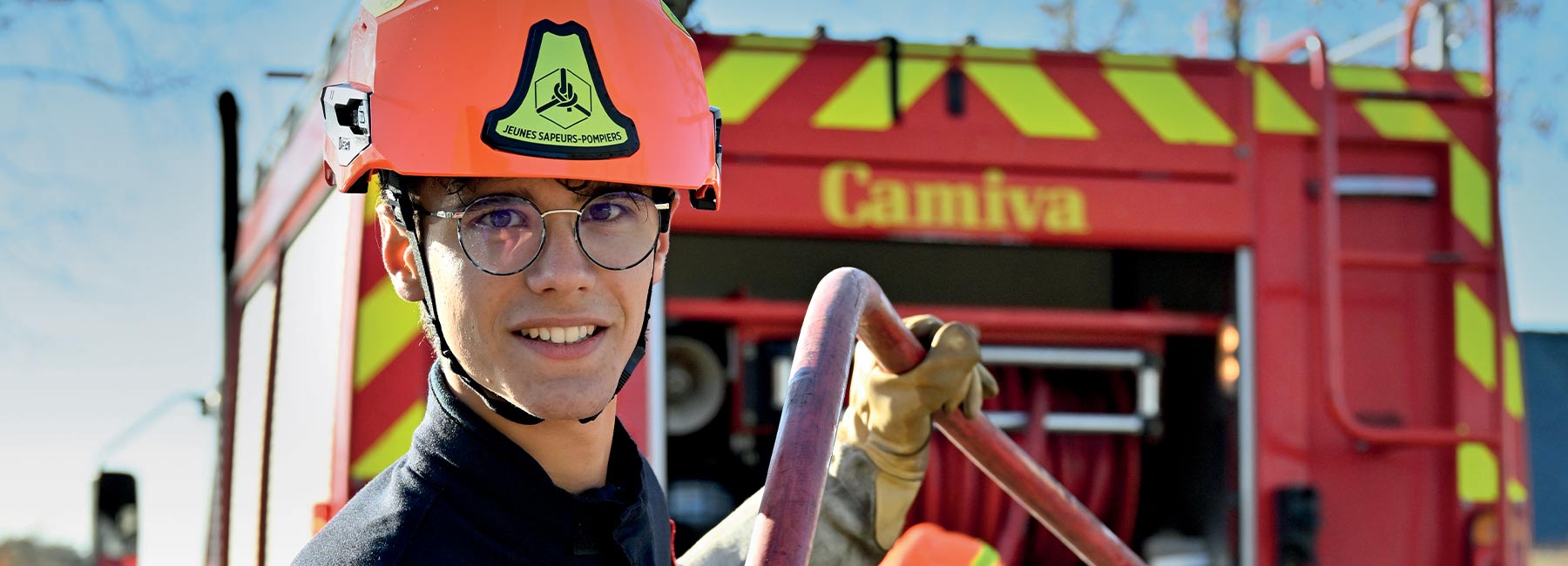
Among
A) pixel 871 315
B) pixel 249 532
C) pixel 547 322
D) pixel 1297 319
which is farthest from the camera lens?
pixel 249 532

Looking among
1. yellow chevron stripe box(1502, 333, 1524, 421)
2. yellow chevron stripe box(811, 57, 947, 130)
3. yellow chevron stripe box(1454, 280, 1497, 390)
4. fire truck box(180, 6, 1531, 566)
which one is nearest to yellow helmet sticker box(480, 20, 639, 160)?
fire truck box(180, 6, 1531, 566)

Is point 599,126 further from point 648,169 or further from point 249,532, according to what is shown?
point 249,532

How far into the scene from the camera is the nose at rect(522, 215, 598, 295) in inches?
60.6

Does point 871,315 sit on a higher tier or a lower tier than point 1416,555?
higher

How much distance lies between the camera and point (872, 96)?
3188 millimetres

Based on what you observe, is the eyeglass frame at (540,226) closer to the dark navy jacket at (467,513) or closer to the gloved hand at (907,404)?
the dark navy jacket at (467,513)

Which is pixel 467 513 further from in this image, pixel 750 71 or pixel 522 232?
pixel 750 71

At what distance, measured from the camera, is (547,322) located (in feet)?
5.07

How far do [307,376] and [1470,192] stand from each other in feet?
7.83

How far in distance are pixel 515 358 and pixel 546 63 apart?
0.93ft

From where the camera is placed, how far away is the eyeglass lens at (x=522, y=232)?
1546 mm

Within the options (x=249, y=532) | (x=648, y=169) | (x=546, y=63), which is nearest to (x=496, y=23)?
(x=546, y=63)

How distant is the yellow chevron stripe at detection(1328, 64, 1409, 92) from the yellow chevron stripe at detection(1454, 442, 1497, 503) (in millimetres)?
745

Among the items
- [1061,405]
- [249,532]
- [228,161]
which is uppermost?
[228,161]
